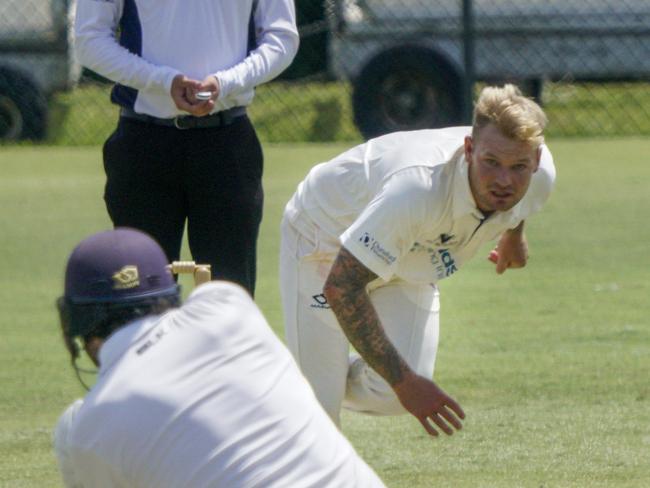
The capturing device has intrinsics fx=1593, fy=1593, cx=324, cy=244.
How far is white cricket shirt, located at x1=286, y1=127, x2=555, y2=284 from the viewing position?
486 cm

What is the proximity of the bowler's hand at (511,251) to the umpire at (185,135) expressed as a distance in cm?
92

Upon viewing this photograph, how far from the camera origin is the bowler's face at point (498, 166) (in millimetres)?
4801

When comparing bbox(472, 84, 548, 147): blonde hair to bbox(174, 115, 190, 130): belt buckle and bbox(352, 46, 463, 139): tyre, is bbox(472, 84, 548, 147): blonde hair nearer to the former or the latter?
bbox(174, 115, 190, 130): belt buckle

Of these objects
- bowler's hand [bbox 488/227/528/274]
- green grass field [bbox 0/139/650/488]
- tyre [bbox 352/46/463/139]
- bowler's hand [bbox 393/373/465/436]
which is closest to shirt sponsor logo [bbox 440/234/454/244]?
bowler's hand [bbox 393/373/465/436]

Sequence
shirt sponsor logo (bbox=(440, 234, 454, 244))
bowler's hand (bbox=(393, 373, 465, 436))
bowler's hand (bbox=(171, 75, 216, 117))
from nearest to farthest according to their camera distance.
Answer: bowler's hand (bbox=(393, 373, 465, 436))
shirt sponsor logo (bbox=(440, 234, 454, 244))
bowler's hand (bbox=(171, 75, 216, 117))

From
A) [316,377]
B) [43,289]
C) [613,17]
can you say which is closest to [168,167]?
[316,377]

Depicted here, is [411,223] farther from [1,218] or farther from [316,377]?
[1,218]

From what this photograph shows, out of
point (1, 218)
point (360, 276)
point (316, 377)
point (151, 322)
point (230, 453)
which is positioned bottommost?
point (1, 218)

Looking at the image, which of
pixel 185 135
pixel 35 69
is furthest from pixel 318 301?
pixel 35 69

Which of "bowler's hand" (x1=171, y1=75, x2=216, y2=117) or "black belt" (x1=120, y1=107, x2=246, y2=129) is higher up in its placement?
"bowler's hand" (x1=171, y1=75, x2=216, y2=117)

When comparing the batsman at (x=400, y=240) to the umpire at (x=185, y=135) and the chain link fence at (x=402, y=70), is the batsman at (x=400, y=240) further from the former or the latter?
the chain link fence at (x=402, y=70)

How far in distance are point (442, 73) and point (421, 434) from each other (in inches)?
353

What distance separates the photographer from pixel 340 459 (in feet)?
10.6

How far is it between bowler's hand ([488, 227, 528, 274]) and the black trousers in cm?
93
